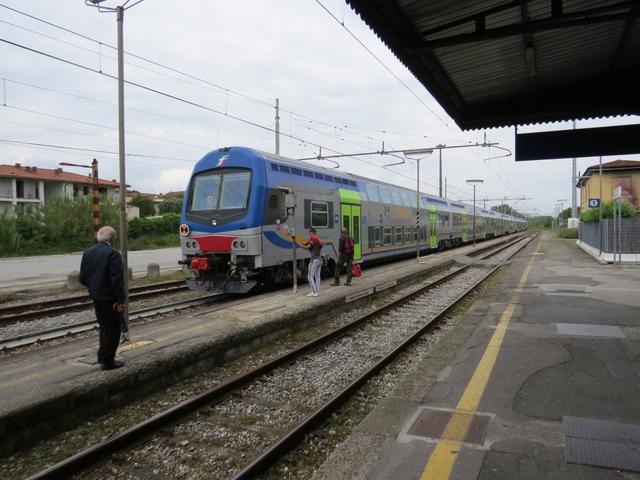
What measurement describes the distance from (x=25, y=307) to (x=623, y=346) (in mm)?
11659

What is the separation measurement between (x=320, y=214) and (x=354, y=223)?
2.76 m

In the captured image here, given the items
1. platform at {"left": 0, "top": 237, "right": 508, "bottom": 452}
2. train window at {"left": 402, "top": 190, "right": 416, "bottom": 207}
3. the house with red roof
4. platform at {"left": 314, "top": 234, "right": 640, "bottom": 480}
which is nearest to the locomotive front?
platform at {"left": 0, "top": 237, "right": 508, "bottom": 452}

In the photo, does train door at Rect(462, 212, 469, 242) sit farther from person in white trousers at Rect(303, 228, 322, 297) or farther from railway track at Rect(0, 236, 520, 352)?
person in white trousers at Rect(303, 228, 322, 297)

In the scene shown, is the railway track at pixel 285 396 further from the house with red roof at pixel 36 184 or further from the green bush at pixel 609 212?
the house with red roof at pixel 36 184

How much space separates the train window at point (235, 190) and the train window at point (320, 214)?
8.99 ft

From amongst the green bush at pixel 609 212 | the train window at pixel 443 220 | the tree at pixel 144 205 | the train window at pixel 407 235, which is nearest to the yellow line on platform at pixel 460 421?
the train window at pixel 407 235

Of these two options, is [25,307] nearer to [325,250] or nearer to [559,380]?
[325,250]

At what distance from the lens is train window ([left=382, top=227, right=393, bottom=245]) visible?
19.3 m

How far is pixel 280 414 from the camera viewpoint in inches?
196

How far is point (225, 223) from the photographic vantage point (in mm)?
11164

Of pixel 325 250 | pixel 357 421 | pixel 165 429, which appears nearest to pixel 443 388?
pixel 357 421

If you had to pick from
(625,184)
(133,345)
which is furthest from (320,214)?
(625,184)

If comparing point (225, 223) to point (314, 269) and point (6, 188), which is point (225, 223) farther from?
point (6, 188)

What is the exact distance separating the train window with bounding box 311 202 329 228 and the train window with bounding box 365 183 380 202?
4.09m
